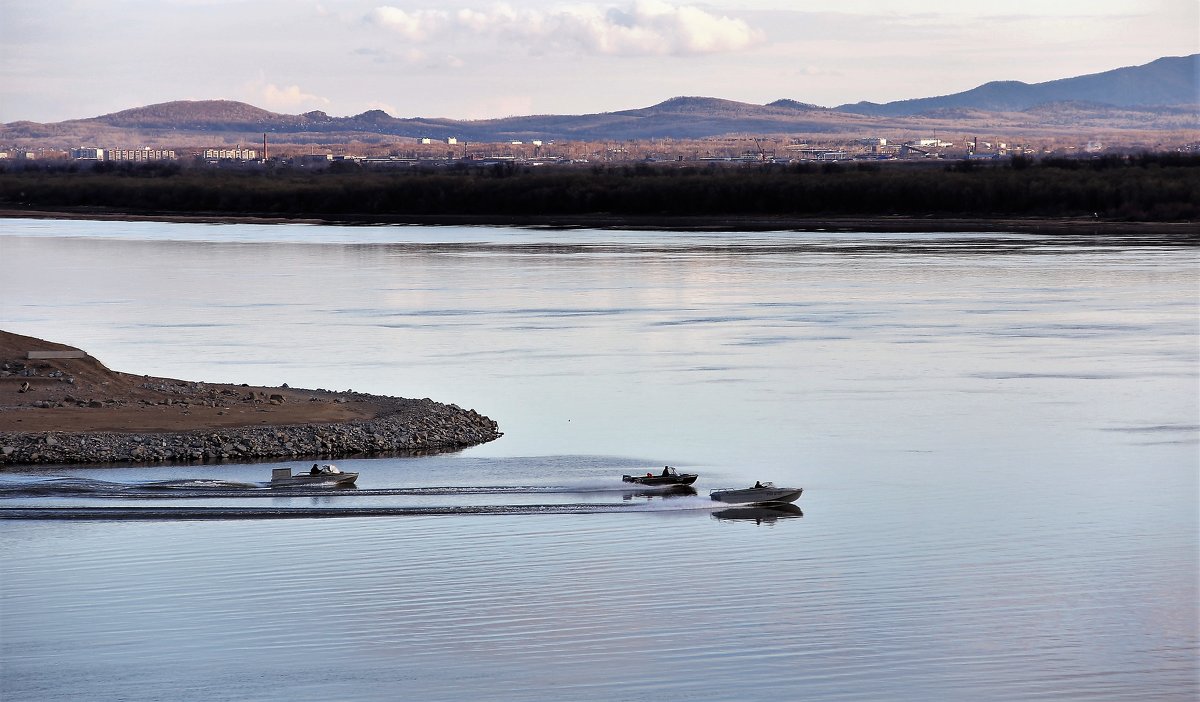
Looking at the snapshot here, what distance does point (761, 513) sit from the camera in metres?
13.6

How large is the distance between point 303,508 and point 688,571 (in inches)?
130

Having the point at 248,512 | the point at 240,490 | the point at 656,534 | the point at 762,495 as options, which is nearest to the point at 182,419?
the point at 240,490

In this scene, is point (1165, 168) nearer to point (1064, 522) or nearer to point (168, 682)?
point (1064, 522)

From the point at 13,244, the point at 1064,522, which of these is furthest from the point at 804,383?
the point at 13,244

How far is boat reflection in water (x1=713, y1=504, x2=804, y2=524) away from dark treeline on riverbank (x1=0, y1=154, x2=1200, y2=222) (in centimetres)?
5429

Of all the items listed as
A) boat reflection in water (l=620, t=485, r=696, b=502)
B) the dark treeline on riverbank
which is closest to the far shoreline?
the dark treeline on riverbank

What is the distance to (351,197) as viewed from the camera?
8288 centimetres

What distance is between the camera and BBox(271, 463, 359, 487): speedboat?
1384cm

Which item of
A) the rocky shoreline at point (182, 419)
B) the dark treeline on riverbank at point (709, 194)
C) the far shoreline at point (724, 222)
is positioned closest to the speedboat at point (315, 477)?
the rocky shoreline at point (182, 419)

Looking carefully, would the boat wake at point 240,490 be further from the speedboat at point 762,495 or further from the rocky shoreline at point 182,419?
the rocky shoreline at point 182,419

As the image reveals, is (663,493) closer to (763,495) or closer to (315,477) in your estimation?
(763,495)

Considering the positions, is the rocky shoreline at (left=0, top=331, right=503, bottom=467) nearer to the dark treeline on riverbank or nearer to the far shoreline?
the far shoreline

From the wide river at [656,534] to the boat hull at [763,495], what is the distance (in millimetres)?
170

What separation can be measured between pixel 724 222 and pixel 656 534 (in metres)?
60.5
